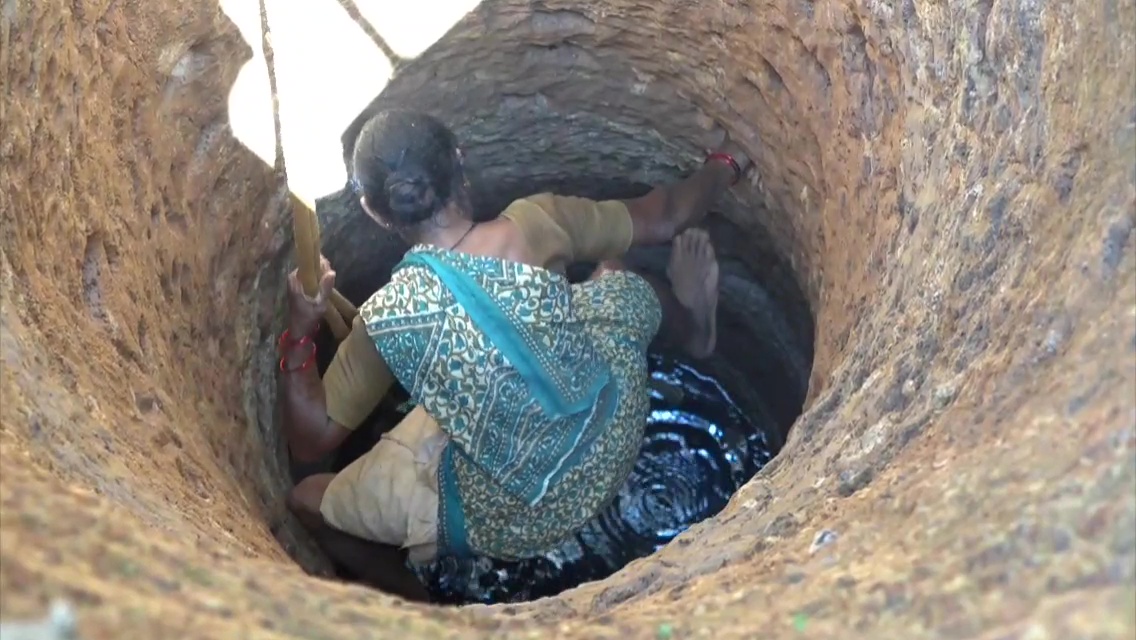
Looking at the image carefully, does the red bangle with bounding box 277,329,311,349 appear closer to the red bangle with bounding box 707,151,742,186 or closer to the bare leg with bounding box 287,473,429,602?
the bare leg with bounding box 287,473,429,602

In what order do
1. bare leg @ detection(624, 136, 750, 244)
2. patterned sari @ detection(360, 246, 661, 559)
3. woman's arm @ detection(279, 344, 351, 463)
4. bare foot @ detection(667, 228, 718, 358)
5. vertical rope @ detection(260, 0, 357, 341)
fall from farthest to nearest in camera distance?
bare foot @ detection(667, 228, 718, 358)
bare leg @ detection(624, 136, 750, 244)
woman's arm @ detection(279, 344, 351, 463)
vertical rope @ detection(260, 0, 357, 341)
patterned sari @ detection(360, 246, 661, 559)

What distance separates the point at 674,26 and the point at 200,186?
35.9 inches

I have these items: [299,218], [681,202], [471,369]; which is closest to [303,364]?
[299,218]

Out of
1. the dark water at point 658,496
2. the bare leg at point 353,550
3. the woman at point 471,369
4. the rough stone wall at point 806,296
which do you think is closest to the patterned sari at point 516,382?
the woman at point 471,369

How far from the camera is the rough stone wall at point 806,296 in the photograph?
634 mm

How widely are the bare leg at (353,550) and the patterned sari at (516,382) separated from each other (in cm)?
19

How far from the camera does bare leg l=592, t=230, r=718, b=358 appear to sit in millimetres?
2172

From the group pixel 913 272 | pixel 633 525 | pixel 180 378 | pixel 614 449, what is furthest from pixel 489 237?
pixel 633 525

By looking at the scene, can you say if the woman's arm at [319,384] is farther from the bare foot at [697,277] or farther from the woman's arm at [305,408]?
the bare foot at [697,277]

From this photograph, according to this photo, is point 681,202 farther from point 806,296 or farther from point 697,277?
Answer: point 806,296

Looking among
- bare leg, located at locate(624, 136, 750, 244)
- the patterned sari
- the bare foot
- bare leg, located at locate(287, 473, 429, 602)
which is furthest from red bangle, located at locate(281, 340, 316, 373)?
the bare foot

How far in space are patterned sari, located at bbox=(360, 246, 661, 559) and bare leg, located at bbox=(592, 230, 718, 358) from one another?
0.41 metres

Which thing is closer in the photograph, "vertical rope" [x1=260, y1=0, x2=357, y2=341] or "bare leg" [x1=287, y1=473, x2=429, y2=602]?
"vertical rope" [x1=260, y1=0, x2=357, y2=341]

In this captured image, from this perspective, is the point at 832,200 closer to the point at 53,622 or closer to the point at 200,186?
the point at 200,186
